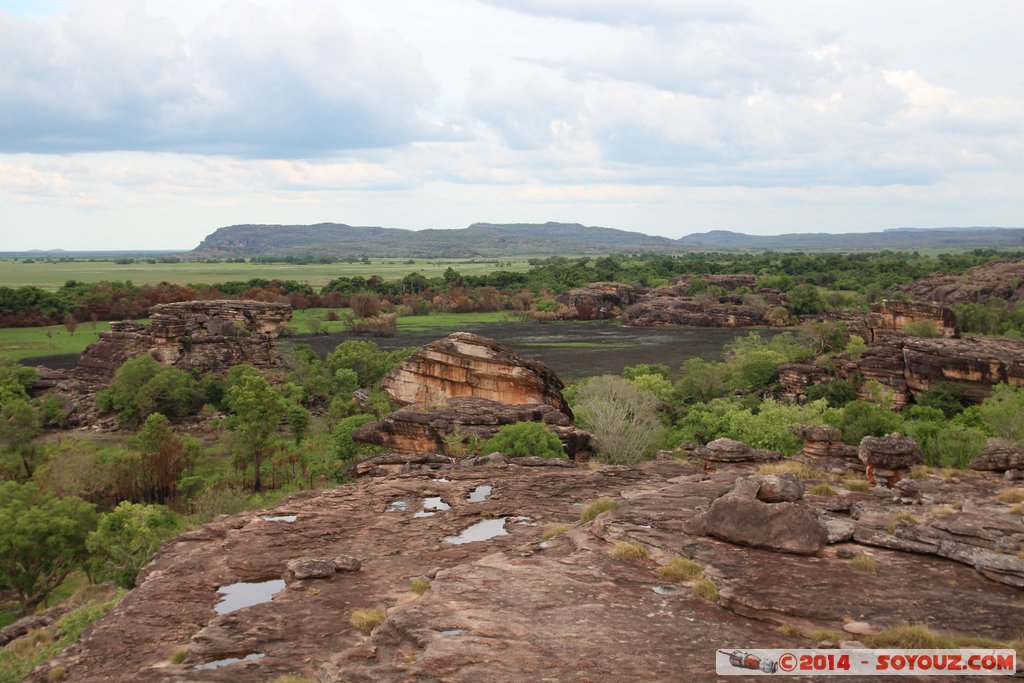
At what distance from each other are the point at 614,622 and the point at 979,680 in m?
5.75

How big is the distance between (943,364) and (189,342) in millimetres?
74965

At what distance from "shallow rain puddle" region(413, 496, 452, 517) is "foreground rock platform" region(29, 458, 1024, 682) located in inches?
21.9

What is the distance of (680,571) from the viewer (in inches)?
614

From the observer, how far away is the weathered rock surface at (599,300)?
167m

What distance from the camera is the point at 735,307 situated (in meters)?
150

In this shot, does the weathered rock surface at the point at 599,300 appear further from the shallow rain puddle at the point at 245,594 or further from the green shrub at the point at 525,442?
the shallow rain puddle at the point at 245,594

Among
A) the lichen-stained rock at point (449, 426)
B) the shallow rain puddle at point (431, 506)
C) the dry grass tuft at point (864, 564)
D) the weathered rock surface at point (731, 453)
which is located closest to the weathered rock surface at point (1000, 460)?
the weathered rock surface at point (731, 453)

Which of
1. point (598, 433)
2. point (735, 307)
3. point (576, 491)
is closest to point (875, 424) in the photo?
point (598, 433)

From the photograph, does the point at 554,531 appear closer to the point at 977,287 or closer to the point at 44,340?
the point at 44,340

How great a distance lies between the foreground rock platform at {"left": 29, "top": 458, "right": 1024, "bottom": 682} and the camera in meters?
13.0

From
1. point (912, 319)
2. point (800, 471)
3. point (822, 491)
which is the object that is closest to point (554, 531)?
point (822, 491)

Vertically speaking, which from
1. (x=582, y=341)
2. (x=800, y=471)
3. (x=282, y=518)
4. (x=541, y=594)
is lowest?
(x=582, y=341)

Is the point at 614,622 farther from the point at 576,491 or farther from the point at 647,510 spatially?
the point at 576,491

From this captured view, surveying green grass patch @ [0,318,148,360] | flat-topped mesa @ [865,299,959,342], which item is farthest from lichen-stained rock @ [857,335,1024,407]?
green grass patch @ [0,318,148,360]
